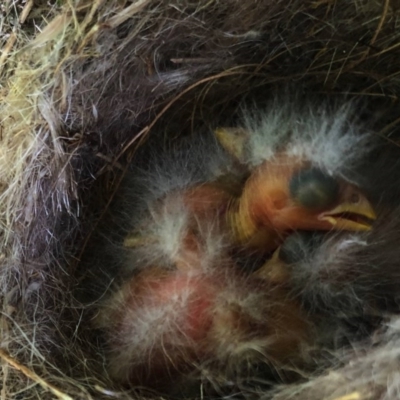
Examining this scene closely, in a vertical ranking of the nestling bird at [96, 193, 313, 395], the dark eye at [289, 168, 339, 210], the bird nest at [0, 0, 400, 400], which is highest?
the bird nest at [0, 0, 400, 400]

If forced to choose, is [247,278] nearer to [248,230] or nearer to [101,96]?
[248,230]

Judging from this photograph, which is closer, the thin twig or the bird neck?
the thin twig

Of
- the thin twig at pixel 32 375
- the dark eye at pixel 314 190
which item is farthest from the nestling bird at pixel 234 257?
the thin twig at pixel 32 375

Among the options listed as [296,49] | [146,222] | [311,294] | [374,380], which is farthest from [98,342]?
[296,49]

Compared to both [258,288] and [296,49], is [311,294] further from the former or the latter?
[296,49]

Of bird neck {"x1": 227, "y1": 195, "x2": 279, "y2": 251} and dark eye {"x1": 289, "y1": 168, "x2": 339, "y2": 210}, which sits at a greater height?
dark eye {"x1": 289, "y1": 168, "x2": 339, "y2": 210}

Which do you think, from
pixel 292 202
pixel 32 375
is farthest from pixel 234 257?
pixel 32 375

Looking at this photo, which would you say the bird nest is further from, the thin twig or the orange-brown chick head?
the orange-brown chick head

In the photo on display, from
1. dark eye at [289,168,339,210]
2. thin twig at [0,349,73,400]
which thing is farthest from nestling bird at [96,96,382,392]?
thin twig at [0,349,73,400]
